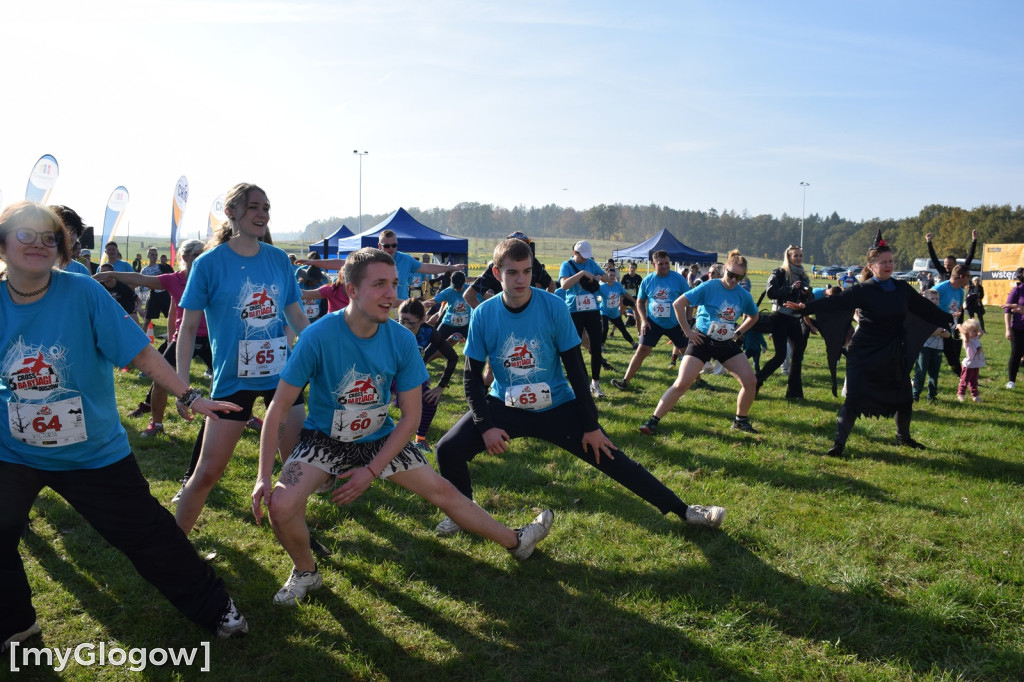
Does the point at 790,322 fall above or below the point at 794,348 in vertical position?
above

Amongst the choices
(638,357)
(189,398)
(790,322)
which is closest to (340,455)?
(189,398)

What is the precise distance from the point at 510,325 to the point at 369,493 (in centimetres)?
196

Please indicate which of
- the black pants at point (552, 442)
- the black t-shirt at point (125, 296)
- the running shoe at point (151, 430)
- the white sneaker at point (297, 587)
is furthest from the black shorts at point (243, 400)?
the black t-shirt at point (125, 296)

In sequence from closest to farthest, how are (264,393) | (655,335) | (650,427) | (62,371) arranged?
(62,371), (264,393), (650,427), (655,335)

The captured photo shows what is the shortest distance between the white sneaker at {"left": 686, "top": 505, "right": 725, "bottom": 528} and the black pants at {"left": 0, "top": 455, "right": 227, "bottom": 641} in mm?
2922

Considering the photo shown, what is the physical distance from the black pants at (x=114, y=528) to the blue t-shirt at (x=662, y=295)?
749 cm

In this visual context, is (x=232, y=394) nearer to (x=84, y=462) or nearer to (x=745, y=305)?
(x=84, y=462)

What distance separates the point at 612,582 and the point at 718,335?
143 inches

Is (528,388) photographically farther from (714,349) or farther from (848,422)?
(848,422)

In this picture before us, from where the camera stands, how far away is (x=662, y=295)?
9.62 meters

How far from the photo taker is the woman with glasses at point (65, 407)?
8.55 feet

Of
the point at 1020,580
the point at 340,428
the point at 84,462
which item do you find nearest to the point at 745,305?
the point at 1020,580

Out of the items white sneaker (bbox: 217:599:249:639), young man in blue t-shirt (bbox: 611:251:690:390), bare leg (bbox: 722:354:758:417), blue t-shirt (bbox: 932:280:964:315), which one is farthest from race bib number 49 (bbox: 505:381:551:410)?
blue t-shirt (bbox: 932:280:964:315)

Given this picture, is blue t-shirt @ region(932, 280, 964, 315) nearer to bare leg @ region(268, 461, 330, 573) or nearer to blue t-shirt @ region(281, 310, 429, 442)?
blue t-shirt @ region(281, 310, 429, 442)
